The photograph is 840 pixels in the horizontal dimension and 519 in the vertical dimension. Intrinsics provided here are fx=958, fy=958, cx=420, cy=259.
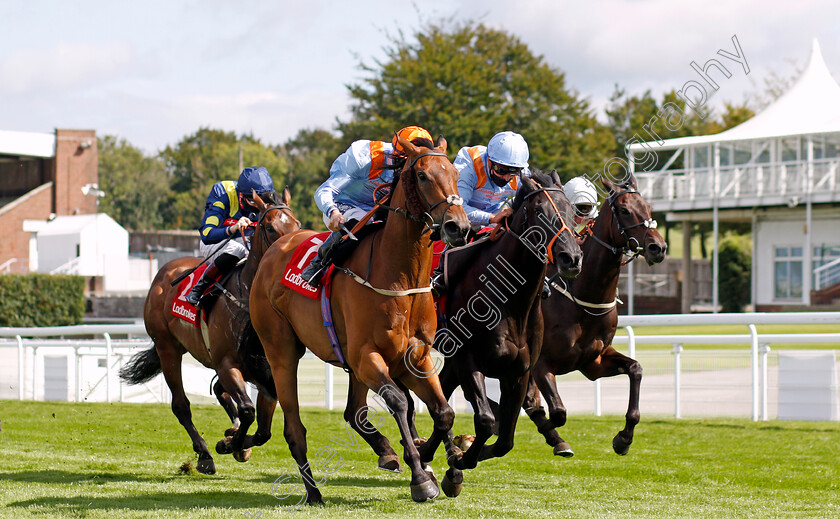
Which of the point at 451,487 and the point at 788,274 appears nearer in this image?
the point at 451,487

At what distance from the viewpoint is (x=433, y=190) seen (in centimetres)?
471

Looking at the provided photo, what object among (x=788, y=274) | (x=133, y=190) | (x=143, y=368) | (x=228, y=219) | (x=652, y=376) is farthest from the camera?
Answer: (x=133, y=190)

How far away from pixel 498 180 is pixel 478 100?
2851 cm

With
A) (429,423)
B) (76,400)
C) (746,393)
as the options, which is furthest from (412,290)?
(76,400)

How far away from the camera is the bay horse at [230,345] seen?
6.69 m

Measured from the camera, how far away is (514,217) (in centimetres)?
562

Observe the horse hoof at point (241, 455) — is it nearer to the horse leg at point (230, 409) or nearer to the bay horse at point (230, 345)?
the bay horse at point (230, 345)

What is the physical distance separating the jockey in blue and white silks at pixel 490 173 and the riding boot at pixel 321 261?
0.95 metres

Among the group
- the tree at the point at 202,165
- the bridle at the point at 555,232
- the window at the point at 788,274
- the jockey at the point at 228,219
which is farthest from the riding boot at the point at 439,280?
the tree at the point at 202,165

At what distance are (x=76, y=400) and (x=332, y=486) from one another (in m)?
8.03

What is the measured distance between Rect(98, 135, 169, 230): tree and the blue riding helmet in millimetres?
58586

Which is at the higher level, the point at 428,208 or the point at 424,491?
the point at 428,208

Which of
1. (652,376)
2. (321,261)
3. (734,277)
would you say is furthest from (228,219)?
(734,277)

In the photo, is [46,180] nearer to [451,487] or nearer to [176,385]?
[176,385]
